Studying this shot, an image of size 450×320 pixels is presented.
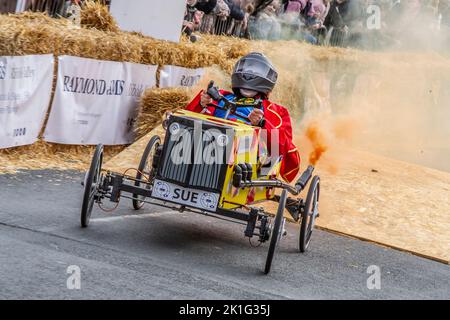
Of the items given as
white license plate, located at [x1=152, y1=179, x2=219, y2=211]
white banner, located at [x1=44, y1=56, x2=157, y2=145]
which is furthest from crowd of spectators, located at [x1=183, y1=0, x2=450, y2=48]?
white license plate, located at [x1=152, y1=179, x2=219, y2=211]

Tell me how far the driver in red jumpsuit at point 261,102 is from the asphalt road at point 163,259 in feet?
3.10

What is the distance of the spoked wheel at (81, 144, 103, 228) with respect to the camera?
8.84 meters

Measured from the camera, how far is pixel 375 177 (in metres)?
14.5

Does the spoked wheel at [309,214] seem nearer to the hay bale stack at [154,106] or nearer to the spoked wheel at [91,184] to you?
the spoked wheel at [91,184]

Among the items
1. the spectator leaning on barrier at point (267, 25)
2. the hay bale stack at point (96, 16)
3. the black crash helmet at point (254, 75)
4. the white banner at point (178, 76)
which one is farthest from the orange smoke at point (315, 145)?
the spectator leaning on barrier at point (267, 25)

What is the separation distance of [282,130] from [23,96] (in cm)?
412

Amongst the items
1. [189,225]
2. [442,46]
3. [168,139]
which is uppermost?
[442,46]

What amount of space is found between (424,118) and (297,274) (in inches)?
758

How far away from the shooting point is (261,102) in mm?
10109

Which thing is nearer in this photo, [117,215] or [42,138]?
[117,215]

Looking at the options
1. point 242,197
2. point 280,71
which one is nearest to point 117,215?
point 242,197

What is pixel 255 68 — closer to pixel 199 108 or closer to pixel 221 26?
pixel 199 108

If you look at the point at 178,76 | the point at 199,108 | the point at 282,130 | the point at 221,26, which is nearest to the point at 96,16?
the point at 178,76

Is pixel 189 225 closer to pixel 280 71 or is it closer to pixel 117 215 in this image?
pixel 117 215
